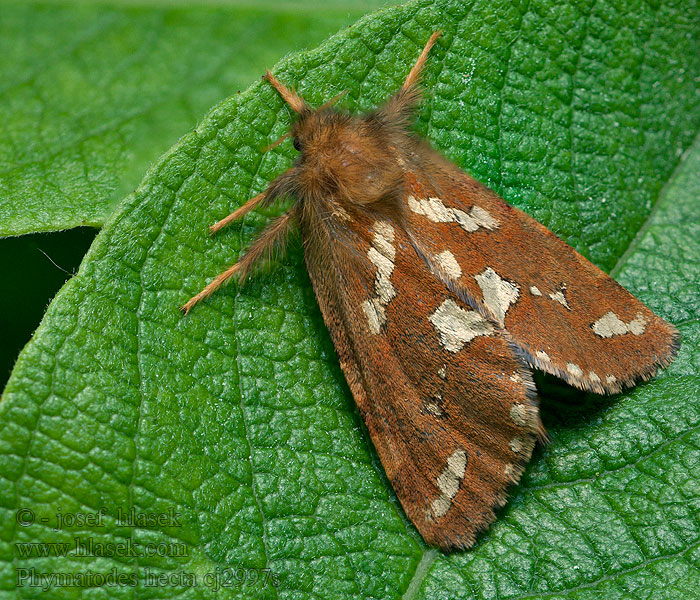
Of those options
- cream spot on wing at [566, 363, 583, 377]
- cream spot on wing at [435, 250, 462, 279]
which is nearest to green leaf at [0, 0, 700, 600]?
cream spot on wing at [566, 363, 583, 377]

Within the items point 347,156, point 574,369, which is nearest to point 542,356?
point 574,369

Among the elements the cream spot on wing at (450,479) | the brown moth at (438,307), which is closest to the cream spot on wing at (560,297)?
the brown moth at (438,307)

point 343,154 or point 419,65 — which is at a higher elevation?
point 419,65

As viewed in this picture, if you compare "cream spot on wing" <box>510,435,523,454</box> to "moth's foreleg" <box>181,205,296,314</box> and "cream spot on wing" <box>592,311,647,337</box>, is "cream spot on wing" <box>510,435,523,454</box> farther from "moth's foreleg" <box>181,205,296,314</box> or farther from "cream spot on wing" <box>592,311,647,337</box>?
"moth's foreleg" <box>181,205,296,314</box>

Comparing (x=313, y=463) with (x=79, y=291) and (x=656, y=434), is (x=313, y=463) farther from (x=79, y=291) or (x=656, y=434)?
(x=656, y=434)

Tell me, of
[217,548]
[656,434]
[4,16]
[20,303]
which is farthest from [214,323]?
[4,16]

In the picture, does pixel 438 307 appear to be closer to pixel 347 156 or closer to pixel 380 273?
pixel 380 273

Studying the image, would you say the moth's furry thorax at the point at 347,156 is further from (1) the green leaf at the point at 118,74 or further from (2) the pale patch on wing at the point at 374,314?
(1) the green leaf at the point at 118,74
